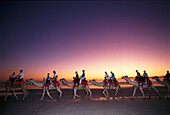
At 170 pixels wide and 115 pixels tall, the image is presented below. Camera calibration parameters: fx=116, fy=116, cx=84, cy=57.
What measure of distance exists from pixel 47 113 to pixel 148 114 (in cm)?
625

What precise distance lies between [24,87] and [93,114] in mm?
9954

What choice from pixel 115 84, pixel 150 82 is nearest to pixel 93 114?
pixel 115 84

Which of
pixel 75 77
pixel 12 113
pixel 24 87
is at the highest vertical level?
pixel 75 77

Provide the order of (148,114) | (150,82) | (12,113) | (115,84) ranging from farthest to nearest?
(115,84) < (150,82) < (12,113) < (148,114)

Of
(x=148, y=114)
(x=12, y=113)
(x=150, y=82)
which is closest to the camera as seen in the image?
(x=148, y=114)

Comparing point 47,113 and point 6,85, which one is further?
point 6,85

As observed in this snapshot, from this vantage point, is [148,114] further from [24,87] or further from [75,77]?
[24,87]

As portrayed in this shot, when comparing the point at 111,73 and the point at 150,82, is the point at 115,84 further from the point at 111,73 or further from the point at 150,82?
the point at 150,82

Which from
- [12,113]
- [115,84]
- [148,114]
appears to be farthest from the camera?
[115,84]

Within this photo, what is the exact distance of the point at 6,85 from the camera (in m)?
13.2

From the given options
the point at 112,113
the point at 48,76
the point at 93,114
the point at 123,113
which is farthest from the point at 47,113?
the point at 48,76

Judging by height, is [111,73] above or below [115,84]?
above

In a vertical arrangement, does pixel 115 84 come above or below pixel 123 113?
above

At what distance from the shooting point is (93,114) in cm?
704
